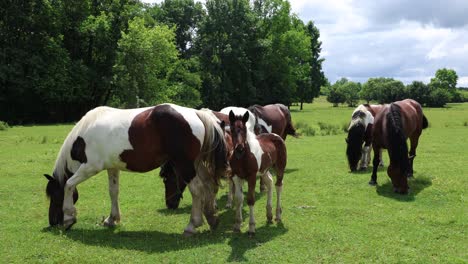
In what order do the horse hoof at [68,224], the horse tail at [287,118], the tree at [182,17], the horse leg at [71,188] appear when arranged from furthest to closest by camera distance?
the tree at [182,17], the horse tail at [287,118], the horse hoof at [68,224], the horse leg at [71,188]

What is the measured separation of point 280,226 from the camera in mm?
7371

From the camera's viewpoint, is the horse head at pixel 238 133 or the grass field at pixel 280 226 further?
the horse head at pixel 238 133

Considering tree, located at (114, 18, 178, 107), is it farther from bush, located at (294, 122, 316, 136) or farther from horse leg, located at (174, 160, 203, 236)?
horse leg, located at (174, 160, 203, 236)

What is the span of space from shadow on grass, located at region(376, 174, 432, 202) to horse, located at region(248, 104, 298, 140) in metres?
3.42

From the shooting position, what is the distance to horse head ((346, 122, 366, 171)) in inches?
503

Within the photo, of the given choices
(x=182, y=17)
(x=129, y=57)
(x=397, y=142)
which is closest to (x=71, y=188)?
(x=397, y=142)

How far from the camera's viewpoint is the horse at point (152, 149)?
6.77m

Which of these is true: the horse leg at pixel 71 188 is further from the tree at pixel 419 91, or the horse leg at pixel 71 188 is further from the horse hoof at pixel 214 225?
the tree at pixel 419 91

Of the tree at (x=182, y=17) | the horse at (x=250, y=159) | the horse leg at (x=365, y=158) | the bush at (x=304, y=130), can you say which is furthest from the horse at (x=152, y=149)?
the tree at (x=182, y=17)

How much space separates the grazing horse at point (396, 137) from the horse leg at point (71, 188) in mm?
6902

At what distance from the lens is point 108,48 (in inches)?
1617

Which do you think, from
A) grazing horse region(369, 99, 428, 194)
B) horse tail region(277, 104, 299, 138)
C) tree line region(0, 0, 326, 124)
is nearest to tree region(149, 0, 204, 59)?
tree line region(0, 0, 326, 124)

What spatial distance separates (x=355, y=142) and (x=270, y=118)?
3054mm

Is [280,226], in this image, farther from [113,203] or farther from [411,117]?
[411,117]
